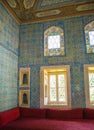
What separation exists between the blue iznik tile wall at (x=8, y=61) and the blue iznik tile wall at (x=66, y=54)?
1.47ft

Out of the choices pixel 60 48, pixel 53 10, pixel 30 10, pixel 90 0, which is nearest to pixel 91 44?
pixel 60 48

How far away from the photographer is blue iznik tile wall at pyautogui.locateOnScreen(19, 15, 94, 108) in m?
5.30

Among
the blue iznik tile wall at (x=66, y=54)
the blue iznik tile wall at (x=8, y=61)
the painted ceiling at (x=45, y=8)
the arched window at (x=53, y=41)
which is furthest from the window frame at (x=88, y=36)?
the blue iznik tile wall at (x=8, y=61)

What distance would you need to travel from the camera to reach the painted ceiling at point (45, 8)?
4.96 m

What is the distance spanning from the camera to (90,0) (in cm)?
486

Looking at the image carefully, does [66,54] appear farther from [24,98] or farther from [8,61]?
[24,98]

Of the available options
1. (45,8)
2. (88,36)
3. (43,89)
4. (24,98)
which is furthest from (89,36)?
(24,98)

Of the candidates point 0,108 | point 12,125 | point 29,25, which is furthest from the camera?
point 29,25

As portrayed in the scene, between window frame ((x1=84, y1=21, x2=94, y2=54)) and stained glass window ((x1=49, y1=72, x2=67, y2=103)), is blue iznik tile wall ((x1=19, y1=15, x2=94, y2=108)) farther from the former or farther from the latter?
stained glass window ((x1=49, y1=72, x2=67, y2=103))

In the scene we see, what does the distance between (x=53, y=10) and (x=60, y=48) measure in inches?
56.4

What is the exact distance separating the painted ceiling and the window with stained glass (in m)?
2.12

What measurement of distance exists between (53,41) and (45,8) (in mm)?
1290

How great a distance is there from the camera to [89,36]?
18.2ft

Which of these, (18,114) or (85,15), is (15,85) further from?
(85,15)
